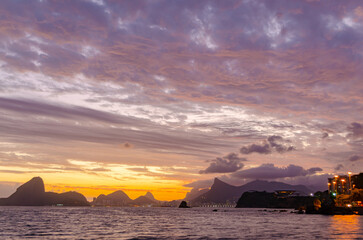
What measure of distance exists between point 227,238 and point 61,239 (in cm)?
3624

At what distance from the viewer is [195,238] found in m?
73.4

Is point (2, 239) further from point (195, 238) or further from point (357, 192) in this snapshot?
point (357, 192)

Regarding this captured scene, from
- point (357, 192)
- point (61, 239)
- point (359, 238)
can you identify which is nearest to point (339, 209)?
point (357, 192)

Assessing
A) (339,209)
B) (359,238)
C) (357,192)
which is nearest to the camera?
(359,238)

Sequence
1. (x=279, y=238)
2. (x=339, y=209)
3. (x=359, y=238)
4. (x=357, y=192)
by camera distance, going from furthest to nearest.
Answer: (x=357, y=192) < (x=339, y=209) < (x=279, y=238) < (x=359, y=238)

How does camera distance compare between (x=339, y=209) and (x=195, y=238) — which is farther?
(x=339, y=209)

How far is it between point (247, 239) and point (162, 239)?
18.3m

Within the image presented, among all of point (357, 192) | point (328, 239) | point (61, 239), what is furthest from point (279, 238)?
point (357, 192)

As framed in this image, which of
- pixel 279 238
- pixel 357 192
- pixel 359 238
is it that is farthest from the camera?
pixel 357 192

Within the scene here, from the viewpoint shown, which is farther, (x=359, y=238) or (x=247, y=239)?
(x=247, y=239)

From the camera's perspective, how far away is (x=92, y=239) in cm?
7012

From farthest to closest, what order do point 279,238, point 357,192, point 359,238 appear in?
point 357,192 < point 279,238 < point 359,238

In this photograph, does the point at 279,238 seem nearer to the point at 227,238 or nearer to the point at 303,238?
the point at 303,238

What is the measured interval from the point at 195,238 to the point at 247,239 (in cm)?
1146
